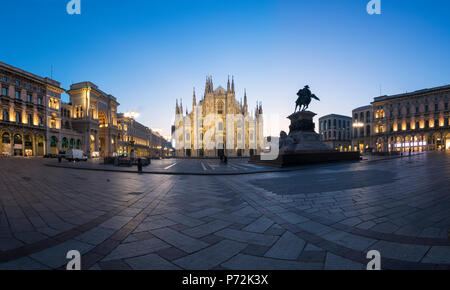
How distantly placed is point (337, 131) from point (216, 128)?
192 ft

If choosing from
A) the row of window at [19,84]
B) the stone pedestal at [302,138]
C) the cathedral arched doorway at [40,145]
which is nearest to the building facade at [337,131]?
the stone pedestal at [302,138]

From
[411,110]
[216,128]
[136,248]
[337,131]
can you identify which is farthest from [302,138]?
[337,131]

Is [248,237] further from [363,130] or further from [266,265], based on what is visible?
[363,130]

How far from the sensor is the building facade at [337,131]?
7862 centimetres

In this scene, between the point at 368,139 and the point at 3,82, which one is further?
the point at 368,139

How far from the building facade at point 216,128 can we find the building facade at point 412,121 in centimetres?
2926

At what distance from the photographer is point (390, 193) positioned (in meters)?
5.52

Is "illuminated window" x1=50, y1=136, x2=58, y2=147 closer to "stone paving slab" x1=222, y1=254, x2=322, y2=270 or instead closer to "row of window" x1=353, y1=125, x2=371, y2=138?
"stone paving slab" x1=222, y1=254, x2=322, y2=270

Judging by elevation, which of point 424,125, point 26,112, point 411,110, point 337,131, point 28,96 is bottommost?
point 424,125

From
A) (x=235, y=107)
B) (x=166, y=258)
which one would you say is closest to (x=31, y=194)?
(x=166, y=258)

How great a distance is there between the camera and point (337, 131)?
260 ft

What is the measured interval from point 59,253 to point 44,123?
179 ft

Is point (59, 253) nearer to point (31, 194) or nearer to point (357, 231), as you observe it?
point (357, 231)

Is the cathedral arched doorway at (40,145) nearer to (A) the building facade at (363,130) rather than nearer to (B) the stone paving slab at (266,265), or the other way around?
(B) the stone paving slab at (266,265)
